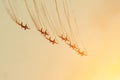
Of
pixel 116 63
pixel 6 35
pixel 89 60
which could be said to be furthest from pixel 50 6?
pixel 116 63

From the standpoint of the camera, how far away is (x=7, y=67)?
1259 mm

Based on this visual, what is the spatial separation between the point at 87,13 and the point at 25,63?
45 centimetres

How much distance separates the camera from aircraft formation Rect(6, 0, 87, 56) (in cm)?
125

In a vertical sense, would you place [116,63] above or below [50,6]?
below

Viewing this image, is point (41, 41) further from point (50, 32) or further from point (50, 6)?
point (50, 6)

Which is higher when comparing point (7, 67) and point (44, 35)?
point (44, 35)

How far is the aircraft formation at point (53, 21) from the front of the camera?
1251mm

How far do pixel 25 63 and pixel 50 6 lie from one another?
0.35m

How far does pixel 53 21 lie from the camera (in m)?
1.29

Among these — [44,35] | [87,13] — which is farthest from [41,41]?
[87,13]

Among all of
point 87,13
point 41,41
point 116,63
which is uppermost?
point 87,13

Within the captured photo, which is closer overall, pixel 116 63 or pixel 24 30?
pixel 24 30

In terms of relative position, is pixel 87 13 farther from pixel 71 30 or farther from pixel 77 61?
pixel 77 61

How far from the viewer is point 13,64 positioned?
127 cm
